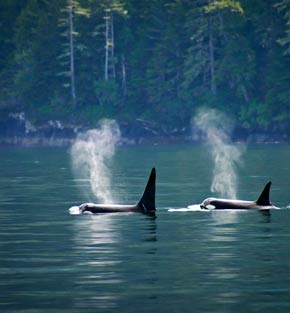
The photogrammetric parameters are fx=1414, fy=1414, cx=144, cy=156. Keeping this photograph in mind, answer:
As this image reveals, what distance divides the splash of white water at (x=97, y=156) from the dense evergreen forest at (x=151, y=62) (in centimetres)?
275

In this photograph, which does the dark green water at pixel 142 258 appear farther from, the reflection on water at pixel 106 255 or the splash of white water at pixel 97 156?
the splash of white water at pixel 97 156

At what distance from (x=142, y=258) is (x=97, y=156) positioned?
9009cm

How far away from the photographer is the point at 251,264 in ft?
105

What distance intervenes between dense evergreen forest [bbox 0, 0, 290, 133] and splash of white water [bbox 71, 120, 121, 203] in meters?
2.75

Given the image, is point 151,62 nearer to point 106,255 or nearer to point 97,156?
point 97,156

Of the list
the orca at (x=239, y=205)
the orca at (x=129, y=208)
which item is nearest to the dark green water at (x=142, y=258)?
the orca at (x=129, y=208)

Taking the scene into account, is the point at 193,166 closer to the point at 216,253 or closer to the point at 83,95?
the point at 216,253

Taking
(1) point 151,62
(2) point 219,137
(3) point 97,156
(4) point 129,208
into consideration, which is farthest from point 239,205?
(1) point 151,62

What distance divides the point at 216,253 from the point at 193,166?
183 feet

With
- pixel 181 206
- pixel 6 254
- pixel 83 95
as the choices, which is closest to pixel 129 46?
pixel 83 95

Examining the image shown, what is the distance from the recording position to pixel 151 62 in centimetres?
16788

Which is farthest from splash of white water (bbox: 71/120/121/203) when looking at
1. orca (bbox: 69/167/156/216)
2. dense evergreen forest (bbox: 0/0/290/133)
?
orca (bbox: 69/167/156/216)

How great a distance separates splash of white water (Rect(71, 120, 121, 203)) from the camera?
224 feet

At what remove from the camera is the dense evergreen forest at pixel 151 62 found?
161 meters
